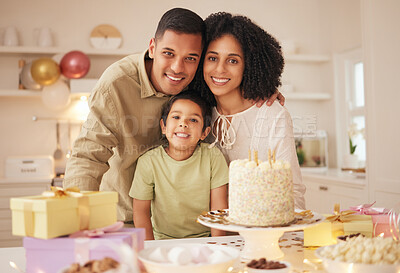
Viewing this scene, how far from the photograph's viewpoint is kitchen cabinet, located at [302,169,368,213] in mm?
3582

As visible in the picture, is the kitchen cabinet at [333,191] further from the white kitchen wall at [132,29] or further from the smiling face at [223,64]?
the smiling face at [223,64]

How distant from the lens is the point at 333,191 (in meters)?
3.95

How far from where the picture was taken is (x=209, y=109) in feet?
6.97

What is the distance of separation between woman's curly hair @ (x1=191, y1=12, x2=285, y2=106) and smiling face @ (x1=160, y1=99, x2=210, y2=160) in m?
0.20

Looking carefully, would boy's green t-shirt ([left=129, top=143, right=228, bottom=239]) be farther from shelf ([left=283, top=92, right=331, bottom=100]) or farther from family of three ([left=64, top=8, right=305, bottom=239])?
shelf ([left=283, top=92, right=331, bottom=100])

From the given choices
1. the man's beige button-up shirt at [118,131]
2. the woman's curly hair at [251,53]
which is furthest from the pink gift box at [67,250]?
the woman's curly hair at [251,53]

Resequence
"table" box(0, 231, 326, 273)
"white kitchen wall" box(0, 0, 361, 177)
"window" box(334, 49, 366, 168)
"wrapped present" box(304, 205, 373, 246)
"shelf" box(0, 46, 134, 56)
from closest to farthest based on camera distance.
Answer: "table" box(0, 231, 326, 273)
"wrapped present" box(304, 205, 373, 246)
"shelf" box(0, 46, 134, 56)
"white kitchen wall" box(0, 0, 361, 177)
"window" box(334, 49, 366, 168)

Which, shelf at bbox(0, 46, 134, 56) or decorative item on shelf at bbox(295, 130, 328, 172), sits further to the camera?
decorative item on shelf at bbox(295, 130, 328, 172)

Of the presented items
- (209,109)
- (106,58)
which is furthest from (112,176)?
(106,58)

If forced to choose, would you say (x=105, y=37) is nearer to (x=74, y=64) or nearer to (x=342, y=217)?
(x=74, y=64)

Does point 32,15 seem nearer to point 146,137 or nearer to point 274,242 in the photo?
point 146,137

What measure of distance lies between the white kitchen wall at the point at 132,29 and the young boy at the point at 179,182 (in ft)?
9.09

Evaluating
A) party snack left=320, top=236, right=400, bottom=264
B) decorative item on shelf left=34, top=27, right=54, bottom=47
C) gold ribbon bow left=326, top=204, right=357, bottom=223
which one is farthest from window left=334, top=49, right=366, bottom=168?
party snack left=320, top=236, right=400, bottom=264

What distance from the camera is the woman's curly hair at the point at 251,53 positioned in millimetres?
1994
